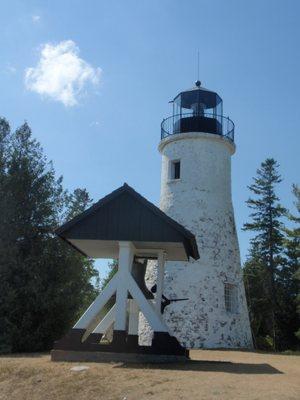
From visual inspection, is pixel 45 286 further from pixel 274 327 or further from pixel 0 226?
pixel 274 327

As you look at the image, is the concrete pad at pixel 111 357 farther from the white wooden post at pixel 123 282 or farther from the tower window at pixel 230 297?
the tower window at pixel 230 297

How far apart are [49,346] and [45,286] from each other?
96.2 inches

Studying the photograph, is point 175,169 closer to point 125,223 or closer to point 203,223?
point 203,223

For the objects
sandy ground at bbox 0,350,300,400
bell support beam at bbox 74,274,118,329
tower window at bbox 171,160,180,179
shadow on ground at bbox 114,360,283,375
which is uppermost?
tower window at bbox 171,160,180,179

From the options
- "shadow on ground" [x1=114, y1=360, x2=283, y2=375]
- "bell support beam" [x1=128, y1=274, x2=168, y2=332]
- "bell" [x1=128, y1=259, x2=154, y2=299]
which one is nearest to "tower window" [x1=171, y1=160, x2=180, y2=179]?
"bell" [x1=128, y1=259, x2=154, y2=299]

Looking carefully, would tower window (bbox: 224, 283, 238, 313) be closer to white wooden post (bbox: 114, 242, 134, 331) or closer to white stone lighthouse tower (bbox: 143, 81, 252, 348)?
white stone lighthouse tower (bbox: 143, 81, 252, 348)

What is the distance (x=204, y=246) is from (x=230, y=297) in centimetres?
264

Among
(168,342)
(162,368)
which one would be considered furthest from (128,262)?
(162,368)

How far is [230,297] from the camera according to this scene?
23.3 metres

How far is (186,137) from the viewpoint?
79.6ft

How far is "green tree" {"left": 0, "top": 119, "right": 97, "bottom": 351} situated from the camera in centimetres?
2100

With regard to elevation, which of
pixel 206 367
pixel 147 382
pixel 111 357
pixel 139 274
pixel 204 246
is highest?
pixel 204 246

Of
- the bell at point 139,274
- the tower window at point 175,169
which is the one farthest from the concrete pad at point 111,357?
the tower window at point 175,169

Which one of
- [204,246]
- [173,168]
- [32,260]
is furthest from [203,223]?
[32,260]
